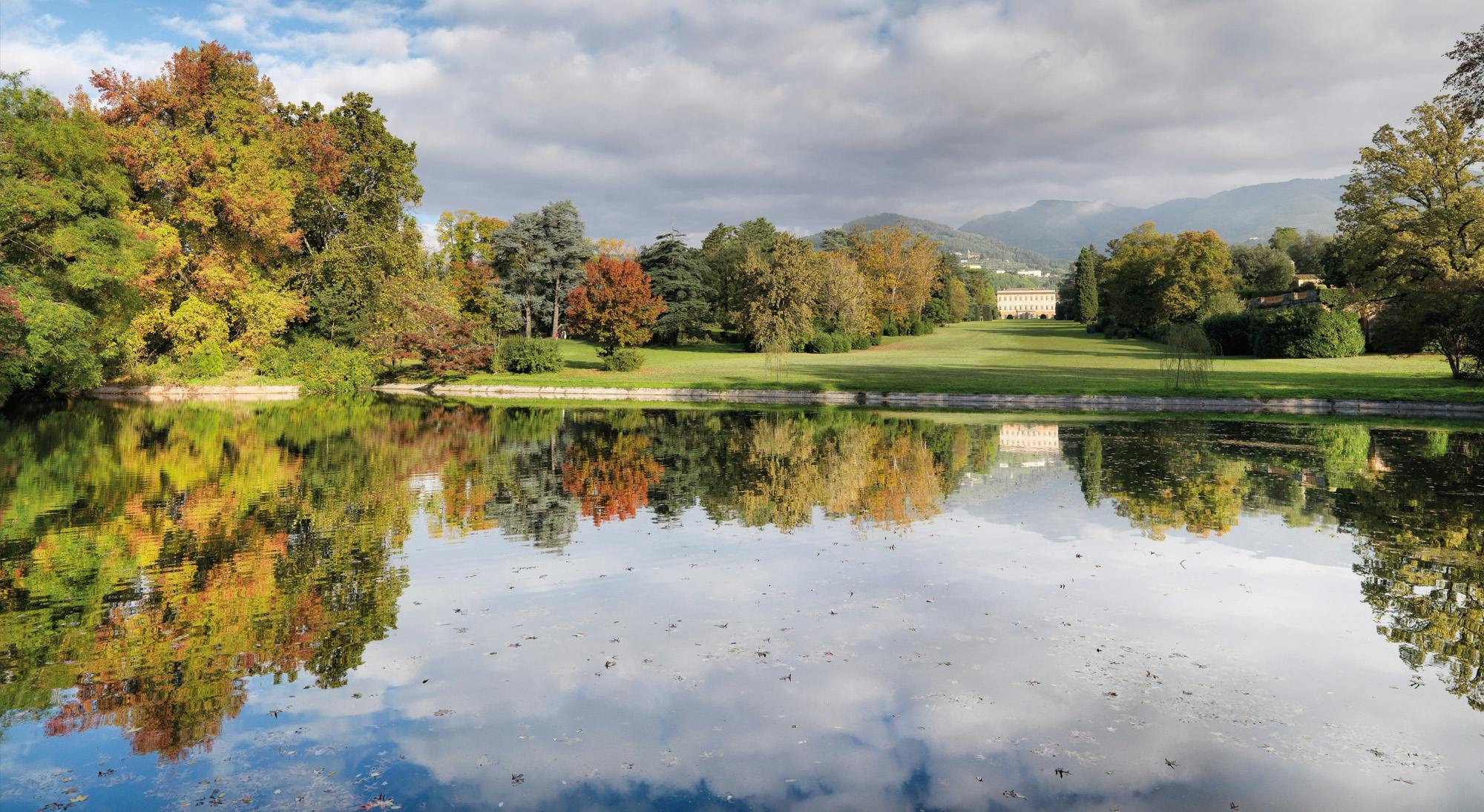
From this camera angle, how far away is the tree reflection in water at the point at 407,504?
7.23 metres

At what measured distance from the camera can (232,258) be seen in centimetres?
4053

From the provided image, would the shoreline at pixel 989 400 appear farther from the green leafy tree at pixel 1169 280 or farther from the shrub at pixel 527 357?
the green leafy tree at pixel 1169 280

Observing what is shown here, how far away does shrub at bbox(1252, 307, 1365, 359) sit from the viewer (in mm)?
51906

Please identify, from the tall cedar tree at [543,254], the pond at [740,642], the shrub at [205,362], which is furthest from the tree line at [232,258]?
the pond at [740,642]

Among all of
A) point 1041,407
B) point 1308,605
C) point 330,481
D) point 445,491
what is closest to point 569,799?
point 1308,605

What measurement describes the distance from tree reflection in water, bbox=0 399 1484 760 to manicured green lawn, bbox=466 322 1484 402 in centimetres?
1010

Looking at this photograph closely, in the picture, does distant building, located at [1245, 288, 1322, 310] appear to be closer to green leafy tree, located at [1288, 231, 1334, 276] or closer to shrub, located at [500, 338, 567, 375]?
green leafy tree, located at [1288, 231, 1334, 276]

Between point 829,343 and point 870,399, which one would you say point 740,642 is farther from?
point 829,343

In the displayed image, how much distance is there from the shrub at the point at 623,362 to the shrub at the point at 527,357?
328 cm

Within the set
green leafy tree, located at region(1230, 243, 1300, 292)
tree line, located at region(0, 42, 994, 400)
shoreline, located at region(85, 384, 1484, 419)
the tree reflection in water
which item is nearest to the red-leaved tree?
tree line, located at region(0, 42, 994, 400)

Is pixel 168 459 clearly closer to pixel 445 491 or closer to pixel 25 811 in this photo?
pixel 445 491

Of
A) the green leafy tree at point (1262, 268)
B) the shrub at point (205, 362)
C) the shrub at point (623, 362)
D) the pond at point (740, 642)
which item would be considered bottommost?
the pond at point (740, 642)

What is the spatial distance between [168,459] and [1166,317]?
243 feet

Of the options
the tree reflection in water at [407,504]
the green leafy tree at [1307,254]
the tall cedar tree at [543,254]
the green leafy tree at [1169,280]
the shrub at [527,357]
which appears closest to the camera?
the tree reflection in water at [407,504]
